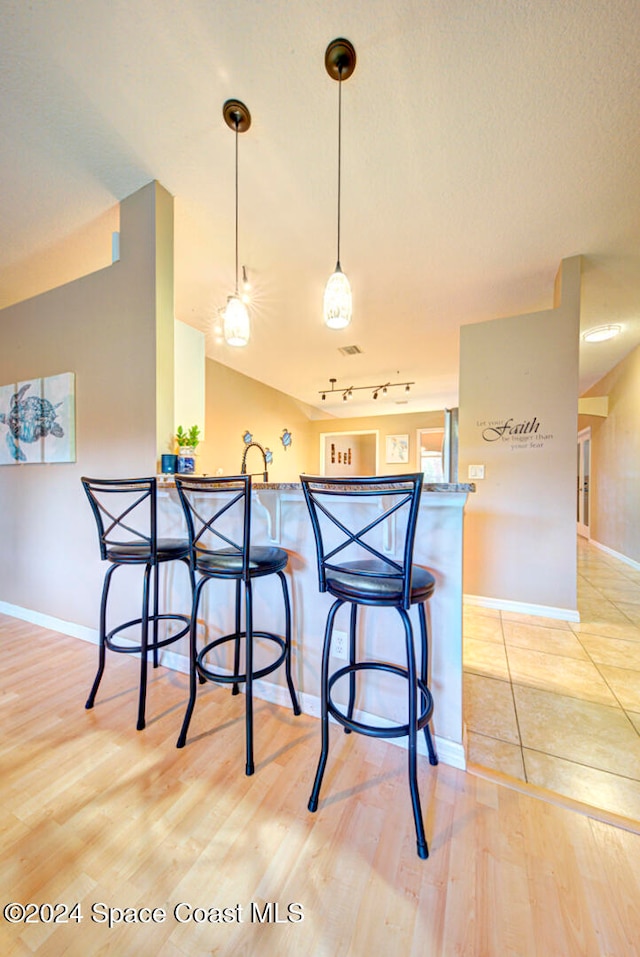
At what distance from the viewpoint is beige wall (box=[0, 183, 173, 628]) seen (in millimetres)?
2070

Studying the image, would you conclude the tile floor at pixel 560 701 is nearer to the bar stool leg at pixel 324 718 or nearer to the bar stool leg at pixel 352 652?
the bar stool leg at pixel 352 652

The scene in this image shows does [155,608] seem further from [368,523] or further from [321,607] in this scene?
[368,523]

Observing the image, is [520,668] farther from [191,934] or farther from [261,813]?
[191,934]

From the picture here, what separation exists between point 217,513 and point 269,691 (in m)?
0.99

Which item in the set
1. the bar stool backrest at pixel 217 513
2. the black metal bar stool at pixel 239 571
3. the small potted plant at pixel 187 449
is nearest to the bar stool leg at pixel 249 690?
the black metal bar stool at pixel 239 571

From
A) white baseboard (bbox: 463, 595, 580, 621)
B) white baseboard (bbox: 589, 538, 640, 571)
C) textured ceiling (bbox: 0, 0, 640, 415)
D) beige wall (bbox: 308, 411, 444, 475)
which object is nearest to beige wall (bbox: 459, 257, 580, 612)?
white baseboard (bbox: 463, 595, 580, 621)

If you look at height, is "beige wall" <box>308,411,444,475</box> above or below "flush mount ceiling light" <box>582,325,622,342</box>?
below

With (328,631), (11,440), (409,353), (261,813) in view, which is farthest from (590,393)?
(11,440)

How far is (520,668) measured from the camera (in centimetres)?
206

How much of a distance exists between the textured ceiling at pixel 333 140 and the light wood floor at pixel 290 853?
9.43ft

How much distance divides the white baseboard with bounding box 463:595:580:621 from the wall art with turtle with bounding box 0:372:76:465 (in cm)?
347

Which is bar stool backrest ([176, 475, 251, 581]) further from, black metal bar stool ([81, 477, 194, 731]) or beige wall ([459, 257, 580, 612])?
beige wall ([459, 257, 580, 612])

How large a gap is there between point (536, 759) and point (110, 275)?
343 centimetres

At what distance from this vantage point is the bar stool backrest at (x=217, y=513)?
1.35 m
